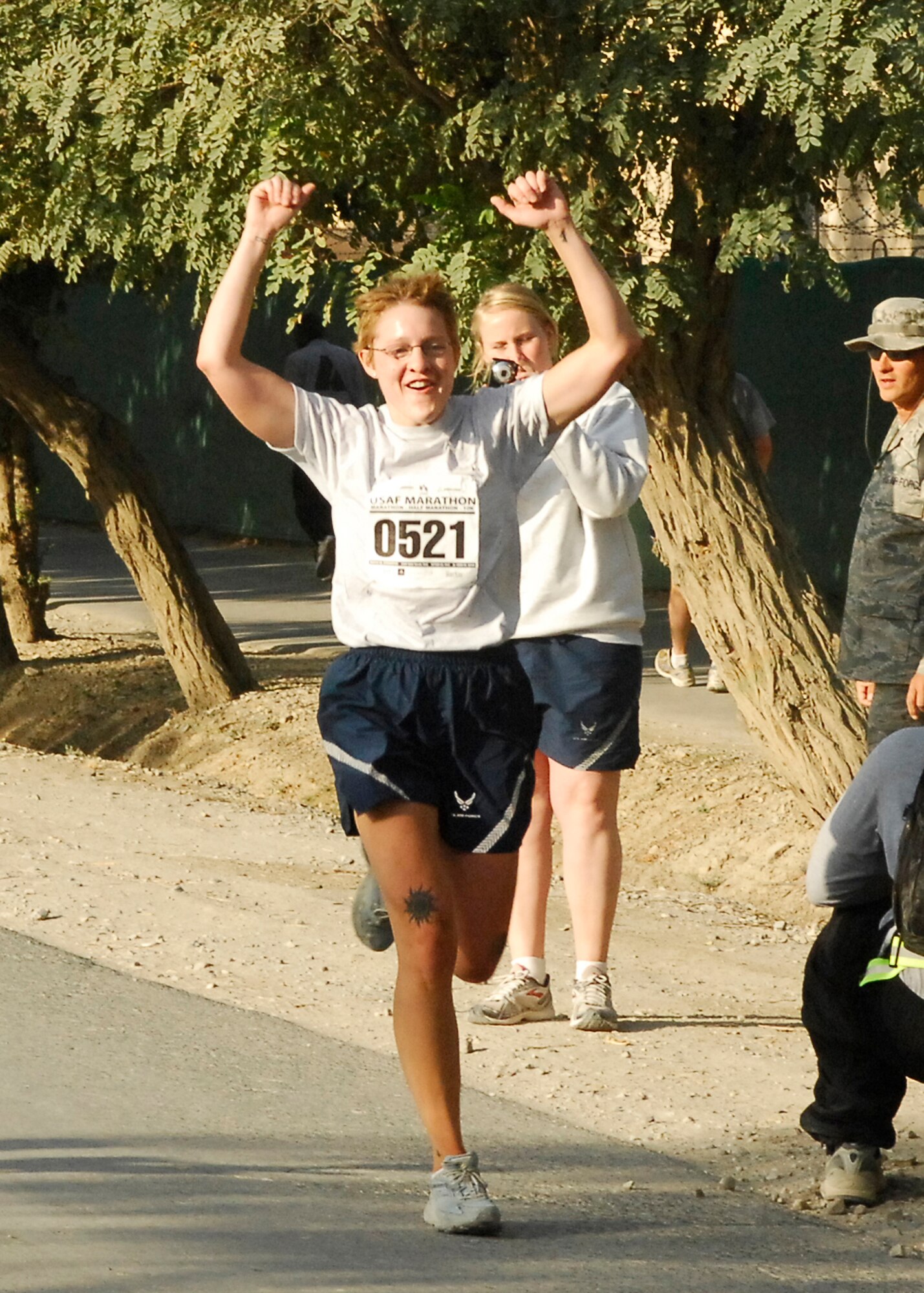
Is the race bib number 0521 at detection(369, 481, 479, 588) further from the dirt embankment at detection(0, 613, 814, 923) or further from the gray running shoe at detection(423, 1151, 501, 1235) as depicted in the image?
the dirt embankment at detection(0, 613, 814, 923)

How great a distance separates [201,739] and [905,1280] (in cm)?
795

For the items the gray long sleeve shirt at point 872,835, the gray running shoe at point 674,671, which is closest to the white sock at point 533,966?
the gray long sleeve shirt at point 872,835

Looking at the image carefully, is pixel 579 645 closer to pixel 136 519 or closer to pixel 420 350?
pixel 420 350

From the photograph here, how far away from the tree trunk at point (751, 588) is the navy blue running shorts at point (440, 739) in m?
3.78

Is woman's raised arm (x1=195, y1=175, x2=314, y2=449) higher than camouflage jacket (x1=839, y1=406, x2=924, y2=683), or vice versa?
woman's raised arm (x1=195, y1=175, x2=314, y2=449)

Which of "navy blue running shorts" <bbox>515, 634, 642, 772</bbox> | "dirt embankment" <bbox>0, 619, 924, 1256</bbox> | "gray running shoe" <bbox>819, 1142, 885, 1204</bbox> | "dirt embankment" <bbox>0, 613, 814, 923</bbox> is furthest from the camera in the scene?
"dirt embankment" <bbox>0, 613, 814, 923</bbox>

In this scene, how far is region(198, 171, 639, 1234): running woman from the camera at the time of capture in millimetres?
4172

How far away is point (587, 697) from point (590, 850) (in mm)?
422

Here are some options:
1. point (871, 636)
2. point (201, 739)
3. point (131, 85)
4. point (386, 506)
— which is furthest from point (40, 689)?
point (386, 506)

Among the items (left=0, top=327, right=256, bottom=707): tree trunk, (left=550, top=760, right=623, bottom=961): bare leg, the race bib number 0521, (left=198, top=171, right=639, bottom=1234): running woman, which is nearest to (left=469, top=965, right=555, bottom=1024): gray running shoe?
(left=550, top=760, right=623, bottom=961): bare leg

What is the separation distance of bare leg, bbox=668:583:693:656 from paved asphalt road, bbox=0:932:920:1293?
19.6 ft

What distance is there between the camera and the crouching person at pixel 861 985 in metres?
4.20

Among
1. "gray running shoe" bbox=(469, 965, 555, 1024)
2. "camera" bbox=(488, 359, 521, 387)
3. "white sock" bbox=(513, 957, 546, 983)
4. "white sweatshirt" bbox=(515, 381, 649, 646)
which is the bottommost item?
"gray running shoe" bbox=(469, 965, 555, 1024)

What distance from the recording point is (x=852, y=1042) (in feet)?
14.2
